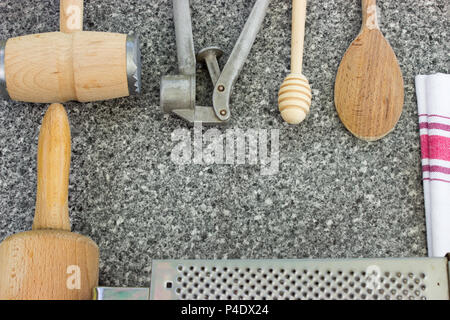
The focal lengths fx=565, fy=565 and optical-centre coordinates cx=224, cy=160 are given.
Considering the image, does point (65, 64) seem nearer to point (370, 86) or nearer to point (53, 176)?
point (53, 176)

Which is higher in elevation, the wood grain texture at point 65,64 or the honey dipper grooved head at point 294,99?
the wood grain texture at point 65,64

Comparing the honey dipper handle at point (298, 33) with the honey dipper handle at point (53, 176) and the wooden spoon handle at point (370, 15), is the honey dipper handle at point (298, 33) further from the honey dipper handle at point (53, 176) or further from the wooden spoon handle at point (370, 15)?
the honey dipper handle at point (53, 176)

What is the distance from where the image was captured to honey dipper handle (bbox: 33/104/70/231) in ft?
2.12

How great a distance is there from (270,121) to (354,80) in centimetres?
13

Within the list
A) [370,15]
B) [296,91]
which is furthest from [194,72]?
[370,15]

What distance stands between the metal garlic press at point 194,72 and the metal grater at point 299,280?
241mm

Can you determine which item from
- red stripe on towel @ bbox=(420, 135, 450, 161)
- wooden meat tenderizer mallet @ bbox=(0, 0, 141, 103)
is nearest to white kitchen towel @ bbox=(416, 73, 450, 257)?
red stripe on towel @ bbox=(420, 135, 450, 161)

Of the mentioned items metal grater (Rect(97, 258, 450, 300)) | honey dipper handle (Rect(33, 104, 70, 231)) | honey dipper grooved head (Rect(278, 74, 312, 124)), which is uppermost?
honey dipper grooved head (Rect(278, 74, 312, 124))

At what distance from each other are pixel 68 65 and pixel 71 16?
0.26 feet

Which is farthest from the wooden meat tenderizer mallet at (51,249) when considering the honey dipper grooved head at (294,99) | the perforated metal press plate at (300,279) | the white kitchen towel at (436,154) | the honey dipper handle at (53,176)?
the white kitchen towel at (436,154)

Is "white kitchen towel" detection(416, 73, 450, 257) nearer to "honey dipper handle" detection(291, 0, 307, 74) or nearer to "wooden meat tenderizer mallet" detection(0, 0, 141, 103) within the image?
"honey dipper handle" detection(291, 0, 307, 74)

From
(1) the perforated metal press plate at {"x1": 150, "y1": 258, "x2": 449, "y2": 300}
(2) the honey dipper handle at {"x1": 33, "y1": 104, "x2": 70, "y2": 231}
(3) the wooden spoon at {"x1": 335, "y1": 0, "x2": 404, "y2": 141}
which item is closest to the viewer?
(1) the perforated metal press plate at {"x1": 150, "y1": 258, "x2": 449, "y2": 300}

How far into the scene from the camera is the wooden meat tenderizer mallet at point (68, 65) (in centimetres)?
72

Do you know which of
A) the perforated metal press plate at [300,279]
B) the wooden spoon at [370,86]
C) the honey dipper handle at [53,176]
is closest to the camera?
the perforated metal press plate at [300,279]
